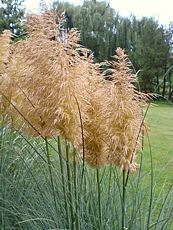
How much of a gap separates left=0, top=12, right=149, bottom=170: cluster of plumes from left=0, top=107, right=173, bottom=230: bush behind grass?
113 mm

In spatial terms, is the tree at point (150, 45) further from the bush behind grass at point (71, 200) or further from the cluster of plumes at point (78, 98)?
the cluster of plumes at point (78, 98)

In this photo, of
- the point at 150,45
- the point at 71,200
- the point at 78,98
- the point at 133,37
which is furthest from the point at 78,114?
the point at 150,45

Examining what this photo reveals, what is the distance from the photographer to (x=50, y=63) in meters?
1.63

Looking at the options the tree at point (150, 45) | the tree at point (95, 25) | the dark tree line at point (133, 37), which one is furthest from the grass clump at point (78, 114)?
the tree at point (150, 45)

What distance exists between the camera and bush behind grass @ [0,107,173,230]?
185cm

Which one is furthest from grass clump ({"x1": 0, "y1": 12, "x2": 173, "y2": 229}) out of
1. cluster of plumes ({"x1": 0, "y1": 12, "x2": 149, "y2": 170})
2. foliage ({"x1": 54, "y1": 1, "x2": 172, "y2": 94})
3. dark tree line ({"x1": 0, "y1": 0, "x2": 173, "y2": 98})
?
foliage ({"x1": 54, "y1": 1, "x2": 172, "y2": 94})

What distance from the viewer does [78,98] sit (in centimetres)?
165

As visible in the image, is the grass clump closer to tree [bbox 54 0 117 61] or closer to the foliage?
tree [bbox 54 0 117 61]

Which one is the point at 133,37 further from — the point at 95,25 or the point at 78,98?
the point at 78,98

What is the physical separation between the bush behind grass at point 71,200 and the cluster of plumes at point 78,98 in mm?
113

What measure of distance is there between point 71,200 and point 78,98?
0.44m

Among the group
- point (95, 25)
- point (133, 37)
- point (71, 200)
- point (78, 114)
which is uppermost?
point (95, 25)

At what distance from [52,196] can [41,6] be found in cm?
91

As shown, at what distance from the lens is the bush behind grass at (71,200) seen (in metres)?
1.85
